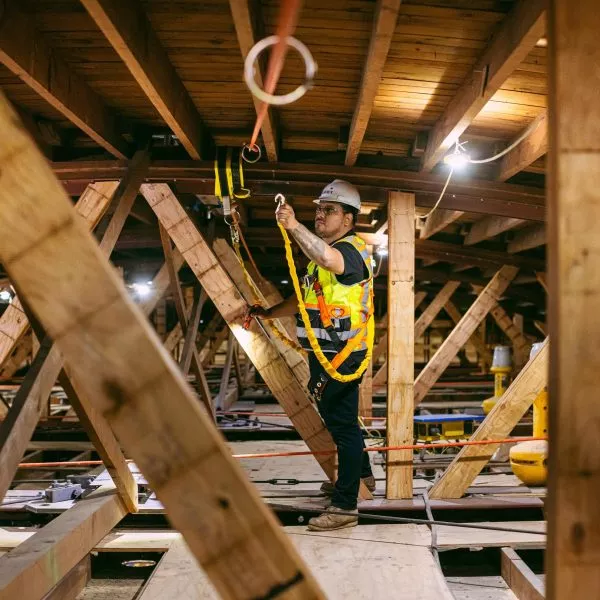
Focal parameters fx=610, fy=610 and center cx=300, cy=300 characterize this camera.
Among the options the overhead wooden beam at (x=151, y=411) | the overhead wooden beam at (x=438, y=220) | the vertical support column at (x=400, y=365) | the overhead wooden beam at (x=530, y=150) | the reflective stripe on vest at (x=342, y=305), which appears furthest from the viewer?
the overhead wooden beam at (x=438, y=220)

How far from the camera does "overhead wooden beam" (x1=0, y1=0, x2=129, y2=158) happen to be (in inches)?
111

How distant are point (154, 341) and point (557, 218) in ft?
2.70

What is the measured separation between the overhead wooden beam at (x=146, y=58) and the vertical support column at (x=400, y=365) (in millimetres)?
1686

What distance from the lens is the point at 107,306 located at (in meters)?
1.12

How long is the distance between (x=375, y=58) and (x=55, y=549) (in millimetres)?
2618

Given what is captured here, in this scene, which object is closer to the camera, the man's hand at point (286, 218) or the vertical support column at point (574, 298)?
the vertical support column at point (574, 298)

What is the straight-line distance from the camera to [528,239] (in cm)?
801

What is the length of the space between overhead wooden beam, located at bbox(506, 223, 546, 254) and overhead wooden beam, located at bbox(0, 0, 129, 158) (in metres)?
5.33

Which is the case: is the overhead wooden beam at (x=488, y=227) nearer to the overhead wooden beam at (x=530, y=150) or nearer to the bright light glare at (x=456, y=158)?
the overhead wooden beam at (x=530, y=150)

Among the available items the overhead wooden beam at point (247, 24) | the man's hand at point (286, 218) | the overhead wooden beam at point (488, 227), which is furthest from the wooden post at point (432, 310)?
the overhead wooden beam at point (247, 24)

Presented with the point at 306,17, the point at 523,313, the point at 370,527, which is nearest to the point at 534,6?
the point at 306,17

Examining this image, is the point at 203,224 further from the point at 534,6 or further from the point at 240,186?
the point at 534,6

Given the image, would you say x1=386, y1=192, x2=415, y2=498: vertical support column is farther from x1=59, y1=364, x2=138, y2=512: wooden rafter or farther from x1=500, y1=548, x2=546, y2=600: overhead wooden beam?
x1=59, y1=364, x2=138, y2=512: wooden rafter

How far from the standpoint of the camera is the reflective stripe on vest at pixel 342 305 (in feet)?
12.4
